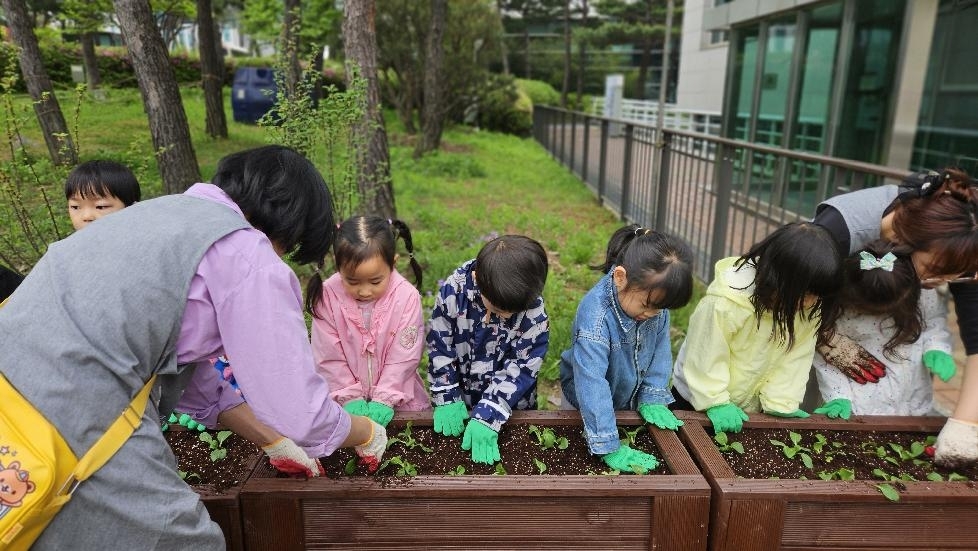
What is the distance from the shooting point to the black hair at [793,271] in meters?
1.78

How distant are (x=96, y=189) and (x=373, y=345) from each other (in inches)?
45.4

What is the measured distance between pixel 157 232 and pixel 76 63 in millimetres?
18021

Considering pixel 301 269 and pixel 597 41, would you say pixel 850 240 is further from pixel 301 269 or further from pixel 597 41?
pixel 597 41

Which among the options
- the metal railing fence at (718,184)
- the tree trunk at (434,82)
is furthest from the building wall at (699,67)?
the metal railing fence at (718,184)

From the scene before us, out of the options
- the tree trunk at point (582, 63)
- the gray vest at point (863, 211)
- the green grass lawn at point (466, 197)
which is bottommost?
the green grass lawn at point (466, 197)

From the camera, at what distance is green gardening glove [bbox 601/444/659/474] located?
5.74ft

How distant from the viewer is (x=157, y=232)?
3.78 ft

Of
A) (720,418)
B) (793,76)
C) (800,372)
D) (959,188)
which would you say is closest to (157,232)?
(720,418)

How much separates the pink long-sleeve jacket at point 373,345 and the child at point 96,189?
0.86 m

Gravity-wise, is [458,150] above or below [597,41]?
below

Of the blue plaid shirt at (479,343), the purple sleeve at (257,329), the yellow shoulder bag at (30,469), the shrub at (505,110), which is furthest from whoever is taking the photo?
the shrub at (505,110)

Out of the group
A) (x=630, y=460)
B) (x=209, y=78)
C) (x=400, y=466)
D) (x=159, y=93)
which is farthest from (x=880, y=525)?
(x=209, y=78)

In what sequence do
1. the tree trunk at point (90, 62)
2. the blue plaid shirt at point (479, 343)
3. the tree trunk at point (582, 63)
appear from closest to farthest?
the blue plaid shirt at point (479, 343) < the tree trunk at point (90, 62) < the tree trunk at point (582, 63)

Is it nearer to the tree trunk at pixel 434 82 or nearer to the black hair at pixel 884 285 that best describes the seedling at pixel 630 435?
the black hair at pixel 884 285
